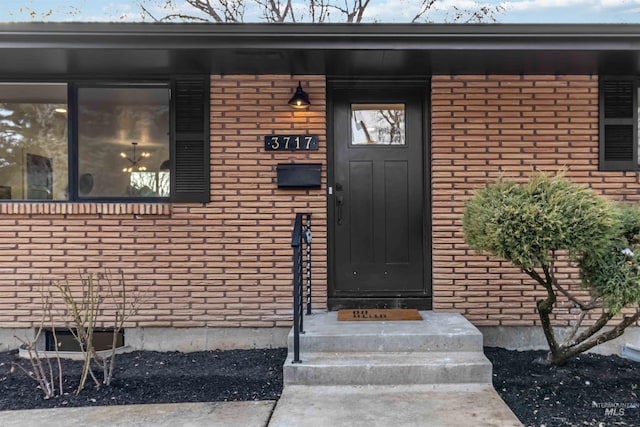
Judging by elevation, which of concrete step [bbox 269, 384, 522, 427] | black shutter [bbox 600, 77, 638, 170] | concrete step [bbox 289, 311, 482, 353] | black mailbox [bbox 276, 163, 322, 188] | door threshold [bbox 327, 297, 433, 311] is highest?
black shutter [bbox 600, 77, 638, 170]

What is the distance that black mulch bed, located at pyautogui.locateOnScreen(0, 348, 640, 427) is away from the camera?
10.2 ft

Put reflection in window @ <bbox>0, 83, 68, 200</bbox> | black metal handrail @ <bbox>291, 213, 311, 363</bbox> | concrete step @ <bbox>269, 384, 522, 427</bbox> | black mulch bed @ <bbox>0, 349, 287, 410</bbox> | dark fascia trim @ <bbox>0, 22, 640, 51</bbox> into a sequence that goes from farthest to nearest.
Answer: reflection in window @ <bbox>0, 83, 68, 200</bbox> → dark fascia trim @ <bbox>0, 22, 640, 51</bbox> → black metal handrail @ <bbox>291, 213, 311, 363</bbox> → black mulch bed @ <bbox>0, 349, 287, 410</bbox> → concrete step @ <bbox>269, 384, 522, 427</bbox>

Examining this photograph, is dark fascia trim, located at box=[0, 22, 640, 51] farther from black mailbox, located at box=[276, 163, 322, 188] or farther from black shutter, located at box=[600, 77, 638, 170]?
black mailbox, located at box=[276, 163, 322, 188]

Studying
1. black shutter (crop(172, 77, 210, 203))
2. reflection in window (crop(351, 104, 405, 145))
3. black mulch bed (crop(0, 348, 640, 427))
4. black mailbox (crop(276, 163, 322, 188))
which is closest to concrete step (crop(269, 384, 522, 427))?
black mulch bed (crop(0, 348, 640, 427))

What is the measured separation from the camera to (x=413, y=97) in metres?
4.62

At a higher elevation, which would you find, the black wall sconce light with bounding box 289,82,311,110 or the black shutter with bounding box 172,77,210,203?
the black wall sconce light with bounding box 289,82,311,110

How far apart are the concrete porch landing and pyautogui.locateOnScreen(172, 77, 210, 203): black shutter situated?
1650 millimetres

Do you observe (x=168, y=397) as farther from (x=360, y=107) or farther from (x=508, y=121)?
(x=508, y=121)

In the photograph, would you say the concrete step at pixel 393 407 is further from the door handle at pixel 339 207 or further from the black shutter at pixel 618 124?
the black shutter at pixel 618 124

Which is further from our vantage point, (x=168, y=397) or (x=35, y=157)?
(x=35, y=157)

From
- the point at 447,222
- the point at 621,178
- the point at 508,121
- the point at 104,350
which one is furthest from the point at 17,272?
the point at 621,178

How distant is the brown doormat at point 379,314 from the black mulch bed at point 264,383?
67 cm

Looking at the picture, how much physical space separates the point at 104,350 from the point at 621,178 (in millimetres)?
5194

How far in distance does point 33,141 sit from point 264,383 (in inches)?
129
